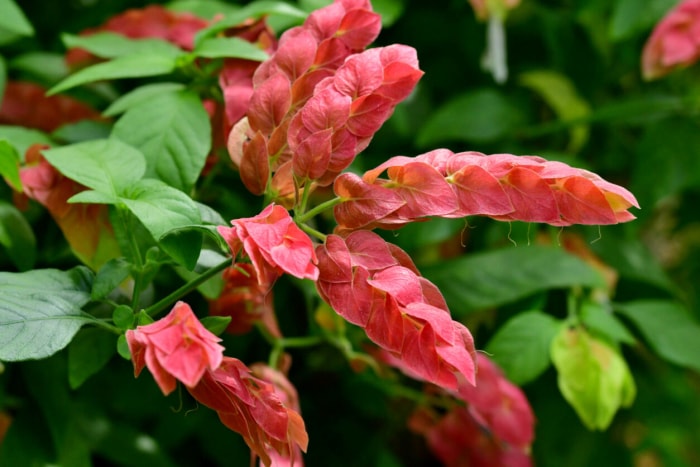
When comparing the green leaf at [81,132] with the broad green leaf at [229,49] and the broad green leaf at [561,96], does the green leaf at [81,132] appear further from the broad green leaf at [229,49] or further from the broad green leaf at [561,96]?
the broad green leaf at [561,96]

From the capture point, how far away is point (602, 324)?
25.9 inches

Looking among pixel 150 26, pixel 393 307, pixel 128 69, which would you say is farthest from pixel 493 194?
pixel 150 26

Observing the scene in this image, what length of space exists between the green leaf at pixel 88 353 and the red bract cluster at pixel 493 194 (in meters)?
Answer: 0.18

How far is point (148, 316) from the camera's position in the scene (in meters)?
0.41

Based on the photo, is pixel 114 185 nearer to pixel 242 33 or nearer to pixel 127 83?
pixel 242 33

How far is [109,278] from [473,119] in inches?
18.5

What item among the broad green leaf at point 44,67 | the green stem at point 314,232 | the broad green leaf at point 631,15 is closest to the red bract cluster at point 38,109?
the broad green leaf at point 44,67

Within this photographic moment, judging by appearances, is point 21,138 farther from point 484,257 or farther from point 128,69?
point 484,257

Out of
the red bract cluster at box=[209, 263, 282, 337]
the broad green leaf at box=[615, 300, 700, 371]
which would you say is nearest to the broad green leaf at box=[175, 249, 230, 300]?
the red bract cluster at box=[209, 263, 282, 337]

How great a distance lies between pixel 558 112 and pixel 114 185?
549 millimetres

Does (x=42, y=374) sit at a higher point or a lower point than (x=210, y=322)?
lower

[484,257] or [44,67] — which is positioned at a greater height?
[44,67]

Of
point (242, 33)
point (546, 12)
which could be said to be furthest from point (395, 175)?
point (546, 12)

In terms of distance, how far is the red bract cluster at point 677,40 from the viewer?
715 mm
